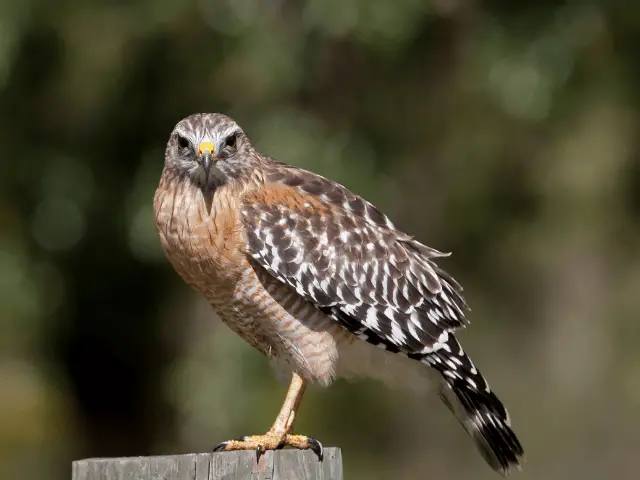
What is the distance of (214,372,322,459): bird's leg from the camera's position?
450 centimetres

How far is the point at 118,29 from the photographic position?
27.6 feet

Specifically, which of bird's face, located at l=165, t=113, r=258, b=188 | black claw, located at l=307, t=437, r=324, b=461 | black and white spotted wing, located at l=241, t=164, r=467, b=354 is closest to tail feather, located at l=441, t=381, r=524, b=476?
black and white spotted wing, located at l=241, t=164, r=467, b=354

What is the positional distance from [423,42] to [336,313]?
404 cm

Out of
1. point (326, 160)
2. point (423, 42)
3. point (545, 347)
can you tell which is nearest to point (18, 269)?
point (326, 160)

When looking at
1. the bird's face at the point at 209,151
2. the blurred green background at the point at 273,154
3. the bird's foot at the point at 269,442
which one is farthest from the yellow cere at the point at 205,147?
the blurred green background at the point at 273,154

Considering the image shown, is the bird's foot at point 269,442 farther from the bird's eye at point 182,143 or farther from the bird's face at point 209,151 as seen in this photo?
the bird's eye at point 182,143

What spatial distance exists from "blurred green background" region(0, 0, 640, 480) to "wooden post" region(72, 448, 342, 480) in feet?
9.97

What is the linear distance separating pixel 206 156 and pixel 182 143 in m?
0.23

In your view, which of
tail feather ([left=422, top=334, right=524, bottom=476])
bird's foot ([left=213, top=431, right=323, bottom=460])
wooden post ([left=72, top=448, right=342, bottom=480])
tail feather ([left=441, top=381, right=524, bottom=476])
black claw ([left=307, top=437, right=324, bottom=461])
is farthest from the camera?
tail feather ([left=441, top=381, right=524, bottom=476])

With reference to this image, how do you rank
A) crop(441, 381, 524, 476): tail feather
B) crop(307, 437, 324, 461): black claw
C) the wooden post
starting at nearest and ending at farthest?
the wooden post
crop(307, 437, 324, 461): black claw
crop(441, 381, 524, 476): tail feather

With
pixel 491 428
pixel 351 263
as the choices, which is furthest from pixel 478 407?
pixel 351 263

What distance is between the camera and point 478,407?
5430mm

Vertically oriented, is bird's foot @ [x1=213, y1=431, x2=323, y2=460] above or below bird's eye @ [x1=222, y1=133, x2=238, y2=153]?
below

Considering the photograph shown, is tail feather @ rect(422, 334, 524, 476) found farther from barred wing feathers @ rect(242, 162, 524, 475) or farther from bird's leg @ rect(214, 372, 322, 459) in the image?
bird's leg @ rect(214, 372, 322, 459)
